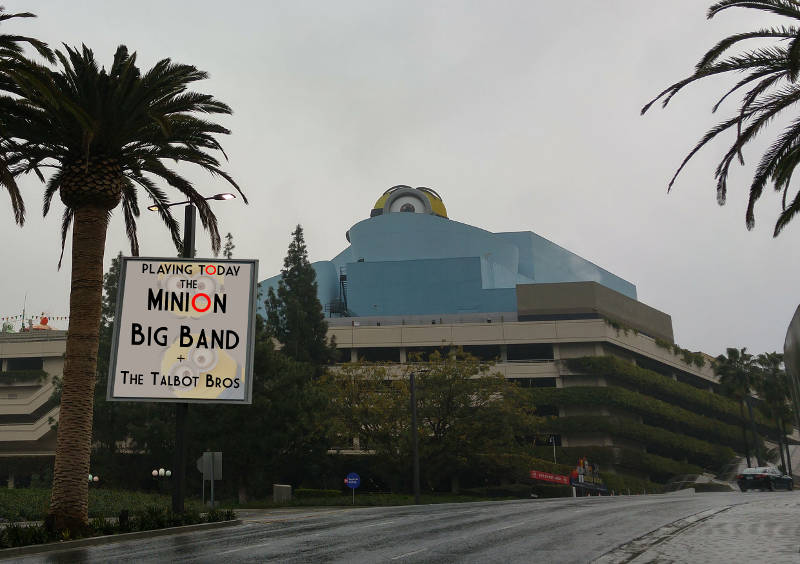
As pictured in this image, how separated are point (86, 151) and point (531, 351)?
65.1 m

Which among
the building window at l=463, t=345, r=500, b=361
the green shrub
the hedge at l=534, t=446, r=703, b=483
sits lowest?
the green shrub

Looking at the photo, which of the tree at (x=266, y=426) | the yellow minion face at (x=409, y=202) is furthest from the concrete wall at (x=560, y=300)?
the tree at (x=266, y=426)

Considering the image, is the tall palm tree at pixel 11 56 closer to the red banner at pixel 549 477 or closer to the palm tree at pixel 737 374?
the red banner at pixel 549 477

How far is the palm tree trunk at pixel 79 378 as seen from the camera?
19.2 meters

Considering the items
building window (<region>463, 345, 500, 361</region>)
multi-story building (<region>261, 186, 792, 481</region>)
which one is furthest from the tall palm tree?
building window (<region>463, 345, 500, 361</region>)

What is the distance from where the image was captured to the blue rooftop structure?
92.1m

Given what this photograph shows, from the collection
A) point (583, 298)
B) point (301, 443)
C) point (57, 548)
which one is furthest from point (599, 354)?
point (57, 548)

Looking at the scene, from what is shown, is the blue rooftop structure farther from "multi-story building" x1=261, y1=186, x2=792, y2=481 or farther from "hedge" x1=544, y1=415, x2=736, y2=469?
"hedge" x1=544, y1=415, x2=736, y2=469

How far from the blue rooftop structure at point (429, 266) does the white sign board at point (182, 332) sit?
69702mm

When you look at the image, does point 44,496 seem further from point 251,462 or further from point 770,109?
point 770,109

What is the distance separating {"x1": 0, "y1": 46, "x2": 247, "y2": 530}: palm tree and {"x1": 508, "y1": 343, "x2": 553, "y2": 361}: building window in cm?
6083

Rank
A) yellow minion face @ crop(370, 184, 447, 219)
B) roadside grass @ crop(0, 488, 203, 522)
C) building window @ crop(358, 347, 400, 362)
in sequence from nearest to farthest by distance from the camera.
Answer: roadside grass @ crop(0, 488, 203, 522) → building window @ crop(358, 347, 400, 362) → yellow minion face @ crop(370, 184, 447, 219)

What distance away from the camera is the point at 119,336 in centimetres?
2186

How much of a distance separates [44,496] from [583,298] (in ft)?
207
